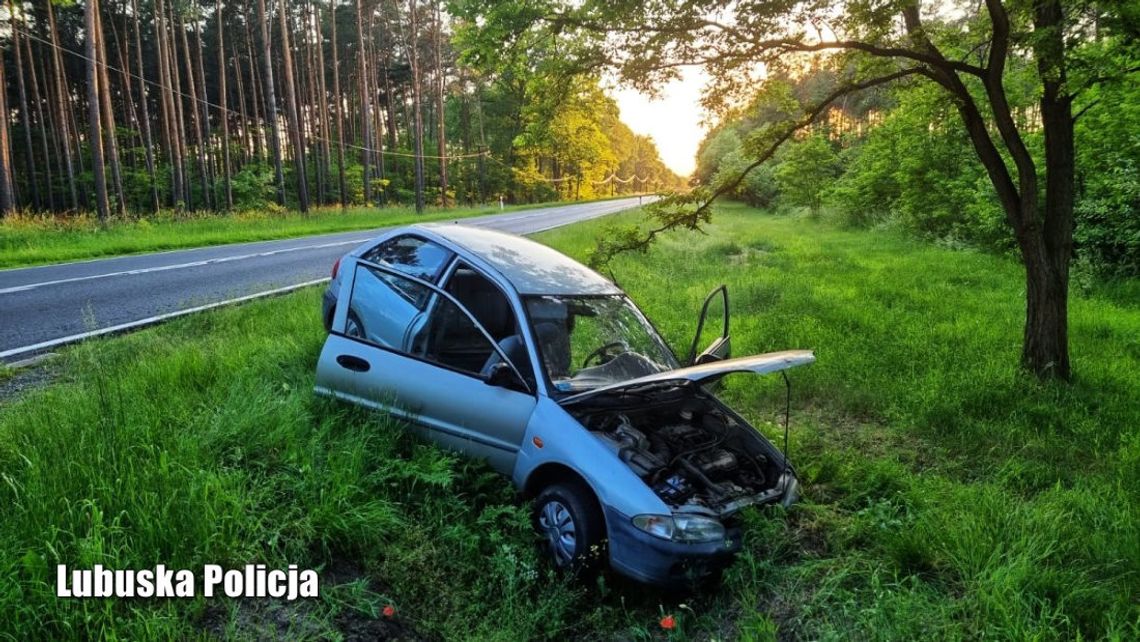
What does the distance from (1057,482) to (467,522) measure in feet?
12.8

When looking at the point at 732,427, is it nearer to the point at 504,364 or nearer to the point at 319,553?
the point at 504,364

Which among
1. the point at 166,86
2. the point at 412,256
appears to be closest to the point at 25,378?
the point at 412,256

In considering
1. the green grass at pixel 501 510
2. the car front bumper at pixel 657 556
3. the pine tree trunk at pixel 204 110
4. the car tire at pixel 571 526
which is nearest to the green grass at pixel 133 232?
the green grass at pixel 501 510

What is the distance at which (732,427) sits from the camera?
414 centimetres

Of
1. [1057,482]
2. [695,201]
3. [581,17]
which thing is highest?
[581,17]

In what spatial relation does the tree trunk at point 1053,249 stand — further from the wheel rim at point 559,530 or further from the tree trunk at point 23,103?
the tree trunk at point 23,103

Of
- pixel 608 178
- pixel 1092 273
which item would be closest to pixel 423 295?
pixel 1092 273

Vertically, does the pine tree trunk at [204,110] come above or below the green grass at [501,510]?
above

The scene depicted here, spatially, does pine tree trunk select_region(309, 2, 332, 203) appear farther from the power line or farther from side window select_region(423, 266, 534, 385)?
side window select_region(423, 266, 534, 385)

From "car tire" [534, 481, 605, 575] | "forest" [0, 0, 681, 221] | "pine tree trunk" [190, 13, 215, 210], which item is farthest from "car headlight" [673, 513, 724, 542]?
"pine tree trunk" [190, 13, 215, 210]

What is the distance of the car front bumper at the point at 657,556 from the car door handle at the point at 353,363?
2.17 m

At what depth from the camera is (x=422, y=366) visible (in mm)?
4164

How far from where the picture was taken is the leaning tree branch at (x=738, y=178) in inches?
246

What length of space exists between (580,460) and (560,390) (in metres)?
0.53
